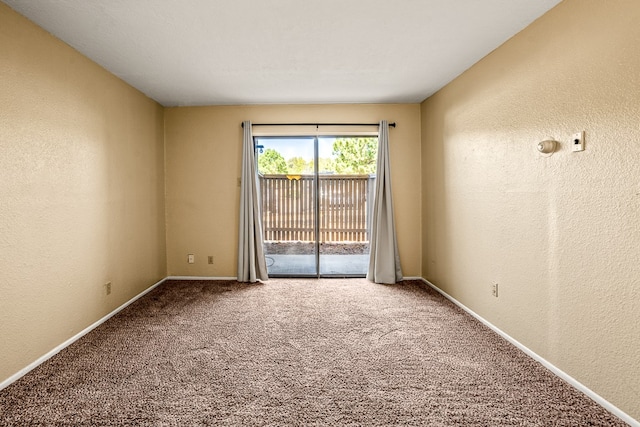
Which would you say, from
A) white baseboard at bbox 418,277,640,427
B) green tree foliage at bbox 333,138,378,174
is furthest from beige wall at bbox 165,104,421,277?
white baseboard at bbox 418,277,640,427

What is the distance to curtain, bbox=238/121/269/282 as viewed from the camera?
4027 mm

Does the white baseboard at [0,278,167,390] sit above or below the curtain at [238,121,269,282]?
below

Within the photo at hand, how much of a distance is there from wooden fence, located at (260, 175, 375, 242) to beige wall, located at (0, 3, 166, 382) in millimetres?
1763

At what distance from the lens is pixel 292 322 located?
282cm

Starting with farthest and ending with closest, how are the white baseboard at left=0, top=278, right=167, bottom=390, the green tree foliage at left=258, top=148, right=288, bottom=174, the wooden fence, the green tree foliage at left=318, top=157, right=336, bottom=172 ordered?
the wooden fence < the green tree foliage at left=258, top=148, right=288, bottom=174 < the green tree foliage at left=318, top=157, right=336, bottom=172 < the white baseboard at left=0, top=278, right=167, bottom=390

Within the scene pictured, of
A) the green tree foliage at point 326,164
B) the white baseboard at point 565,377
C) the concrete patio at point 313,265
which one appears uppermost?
the green tree foliage at point 326,164

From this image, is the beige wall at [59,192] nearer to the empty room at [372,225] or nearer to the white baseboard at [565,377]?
the empty room at [372,225]

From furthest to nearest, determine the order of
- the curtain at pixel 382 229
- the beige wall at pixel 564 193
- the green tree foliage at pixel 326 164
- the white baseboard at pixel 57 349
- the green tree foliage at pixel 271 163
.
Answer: the green tree foliage at pixel 271 163, the green tree foliage at pixel 326 164, the curtain at pixel 382 229, the white baseboard at pixel 57 349, the beige wall at pixel 564 193

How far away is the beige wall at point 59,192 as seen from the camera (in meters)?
1.94

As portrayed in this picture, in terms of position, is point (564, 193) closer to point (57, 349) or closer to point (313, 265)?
point (313, 265)

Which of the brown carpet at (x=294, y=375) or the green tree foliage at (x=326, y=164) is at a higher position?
the green tree foliage at (x=326, y=164)

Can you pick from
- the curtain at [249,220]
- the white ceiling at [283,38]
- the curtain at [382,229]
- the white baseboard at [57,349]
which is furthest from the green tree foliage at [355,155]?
the white baseboard at [57,349]

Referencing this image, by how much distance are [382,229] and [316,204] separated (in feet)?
3.12

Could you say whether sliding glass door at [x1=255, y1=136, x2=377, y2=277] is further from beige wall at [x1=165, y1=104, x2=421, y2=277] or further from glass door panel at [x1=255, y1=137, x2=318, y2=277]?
beige wall at [x1=165, y1=104, x2=421, y2=277]
